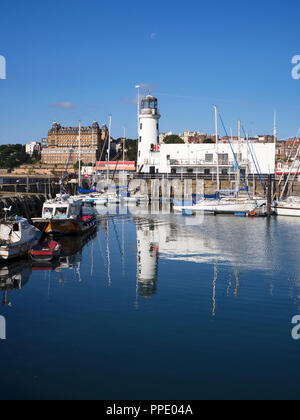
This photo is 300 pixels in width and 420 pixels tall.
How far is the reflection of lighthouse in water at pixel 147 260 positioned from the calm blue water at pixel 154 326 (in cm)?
11

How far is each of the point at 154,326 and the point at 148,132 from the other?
74.3 metres

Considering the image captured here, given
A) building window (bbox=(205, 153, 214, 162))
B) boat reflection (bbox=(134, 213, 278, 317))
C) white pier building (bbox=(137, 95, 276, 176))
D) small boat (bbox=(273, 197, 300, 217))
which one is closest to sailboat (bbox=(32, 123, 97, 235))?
boat reflection (bbox=(134, 213, 278, 317))

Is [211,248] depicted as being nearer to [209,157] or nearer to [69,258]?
[69,258]

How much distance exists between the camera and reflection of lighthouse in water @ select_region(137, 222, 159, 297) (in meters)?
23.5

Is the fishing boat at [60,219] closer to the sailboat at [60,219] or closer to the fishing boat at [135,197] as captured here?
the sailboat at [60,219]

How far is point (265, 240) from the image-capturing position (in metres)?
38.6

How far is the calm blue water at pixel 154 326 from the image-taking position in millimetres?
13148

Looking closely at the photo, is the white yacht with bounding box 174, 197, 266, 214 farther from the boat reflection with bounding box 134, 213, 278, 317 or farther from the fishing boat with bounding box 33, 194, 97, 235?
the fishing boat with bounding box 33, 194, 97, 235

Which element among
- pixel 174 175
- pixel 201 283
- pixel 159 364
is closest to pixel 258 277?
pixel 201 283

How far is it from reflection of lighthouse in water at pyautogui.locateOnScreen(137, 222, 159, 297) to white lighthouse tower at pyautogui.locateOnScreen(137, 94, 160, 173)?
42.1 metres

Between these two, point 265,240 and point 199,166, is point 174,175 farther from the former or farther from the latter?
point 265,240

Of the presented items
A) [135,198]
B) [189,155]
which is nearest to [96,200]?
[135,198]

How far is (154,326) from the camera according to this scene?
57.8 ft

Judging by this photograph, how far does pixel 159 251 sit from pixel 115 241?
6656 millimetres
